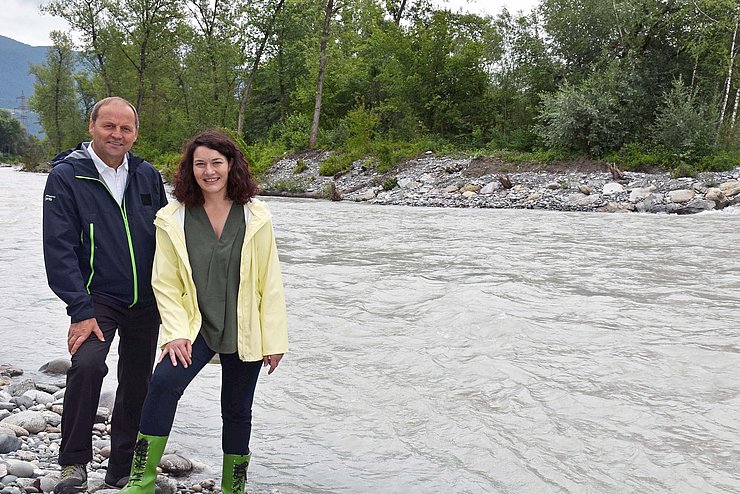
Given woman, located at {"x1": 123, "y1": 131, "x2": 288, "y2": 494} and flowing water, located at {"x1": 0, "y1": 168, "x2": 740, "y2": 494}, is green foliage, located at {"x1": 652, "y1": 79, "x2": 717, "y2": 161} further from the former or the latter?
woman, located at {"x1": 123, "y1": 131, "x2": 288, "y2": 494}

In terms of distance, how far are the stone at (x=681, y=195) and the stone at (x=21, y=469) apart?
16.6 m

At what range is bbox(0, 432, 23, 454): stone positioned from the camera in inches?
136

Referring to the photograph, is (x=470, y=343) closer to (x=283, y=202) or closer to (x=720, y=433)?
(x=720, y=433)

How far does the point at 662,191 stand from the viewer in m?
17.5

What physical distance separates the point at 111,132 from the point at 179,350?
1.08m

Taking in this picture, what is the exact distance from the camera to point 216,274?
2.82 meters

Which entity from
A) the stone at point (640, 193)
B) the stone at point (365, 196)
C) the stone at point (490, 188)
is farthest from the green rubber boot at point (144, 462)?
the stone at point (365, 196)

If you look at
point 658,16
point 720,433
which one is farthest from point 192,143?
point 658,16

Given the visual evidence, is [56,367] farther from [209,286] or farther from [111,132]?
[209,286]

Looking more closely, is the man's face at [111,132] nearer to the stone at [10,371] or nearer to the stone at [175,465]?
the stone at [175,465]

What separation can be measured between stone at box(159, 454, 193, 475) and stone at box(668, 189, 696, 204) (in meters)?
15.9

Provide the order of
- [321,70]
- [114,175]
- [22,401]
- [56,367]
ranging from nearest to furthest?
[114,175] → [22,401] → [56,367] → [321,70]

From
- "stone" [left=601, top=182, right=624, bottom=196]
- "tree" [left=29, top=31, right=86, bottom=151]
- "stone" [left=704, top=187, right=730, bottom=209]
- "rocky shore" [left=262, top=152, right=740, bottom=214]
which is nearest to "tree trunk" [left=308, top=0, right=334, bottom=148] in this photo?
"rocky shore" [left=262, top=152, right=740, bottom=214]

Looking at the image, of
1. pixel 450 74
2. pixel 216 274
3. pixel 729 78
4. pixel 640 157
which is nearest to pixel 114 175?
pixel 216 274
